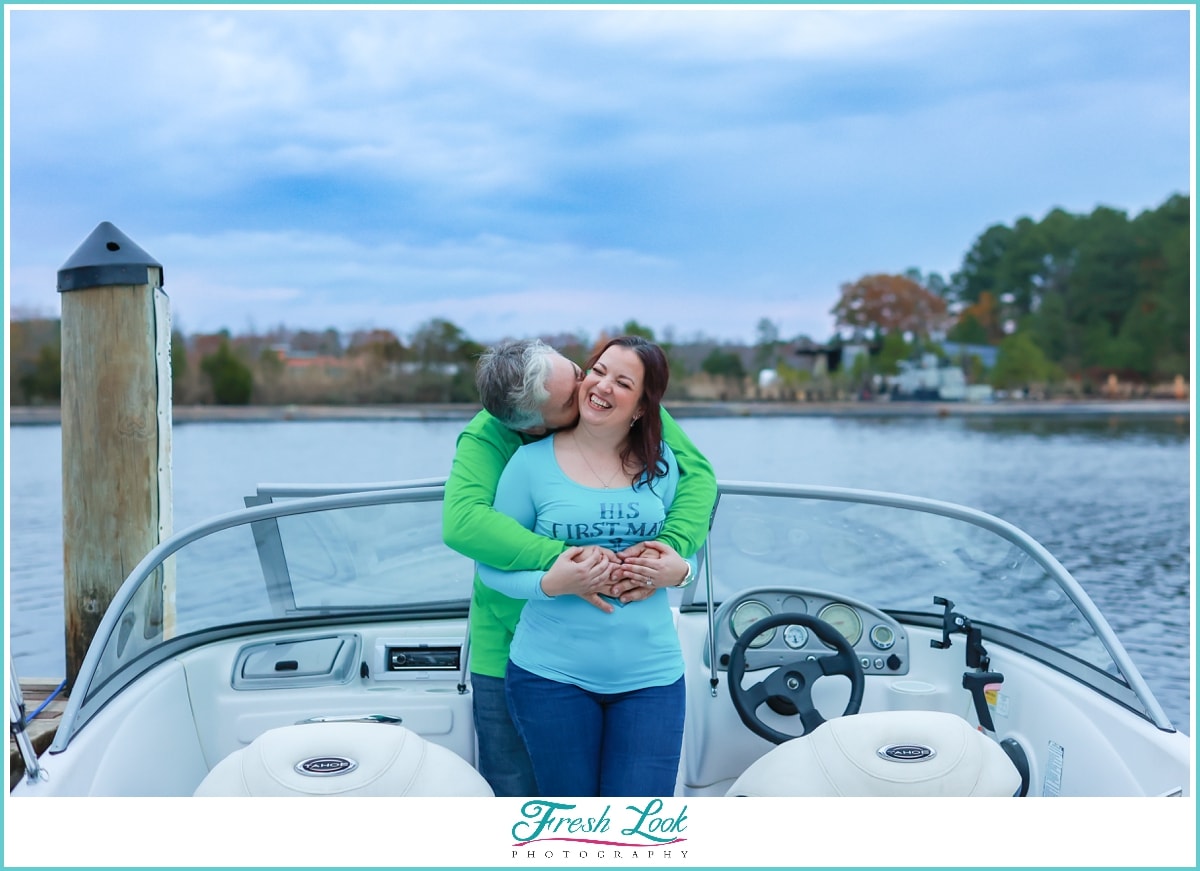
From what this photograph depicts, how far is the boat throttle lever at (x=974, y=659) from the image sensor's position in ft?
8.46

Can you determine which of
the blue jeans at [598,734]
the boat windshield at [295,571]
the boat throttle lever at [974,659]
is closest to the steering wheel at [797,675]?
Answer: the boat throttle lever at [974,659]

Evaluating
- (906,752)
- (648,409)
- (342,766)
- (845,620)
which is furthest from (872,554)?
(342,766)

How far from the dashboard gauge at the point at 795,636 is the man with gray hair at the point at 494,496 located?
2.67 feet

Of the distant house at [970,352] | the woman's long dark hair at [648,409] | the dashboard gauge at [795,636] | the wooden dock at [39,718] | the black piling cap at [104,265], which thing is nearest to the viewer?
the woman's long dark hair at [648,409]

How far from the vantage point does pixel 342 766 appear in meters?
1.94

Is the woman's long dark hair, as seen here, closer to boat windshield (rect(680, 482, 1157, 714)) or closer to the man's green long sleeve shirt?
the man's green long sleeve shirt

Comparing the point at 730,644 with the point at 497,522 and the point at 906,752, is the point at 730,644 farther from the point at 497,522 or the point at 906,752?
the point at 497,522

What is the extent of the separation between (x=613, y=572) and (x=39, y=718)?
245cm

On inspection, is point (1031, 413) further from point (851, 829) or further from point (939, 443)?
point (851, 829)

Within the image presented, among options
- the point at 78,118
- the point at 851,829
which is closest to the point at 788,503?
the point at 851,829

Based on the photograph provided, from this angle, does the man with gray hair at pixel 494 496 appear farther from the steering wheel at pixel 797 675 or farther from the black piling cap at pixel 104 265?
the black piling cap at pixel 104 265

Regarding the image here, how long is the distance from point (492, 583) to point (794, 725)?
114cm

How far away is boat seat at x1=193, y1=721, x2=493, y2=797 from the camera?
1.89 meters

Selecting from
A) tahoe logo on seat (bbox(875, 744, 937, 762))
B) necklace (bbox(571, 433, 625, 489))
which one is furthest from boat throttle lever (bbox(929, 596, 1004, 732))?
necklace (bbox(571, 433, 625, 489))
